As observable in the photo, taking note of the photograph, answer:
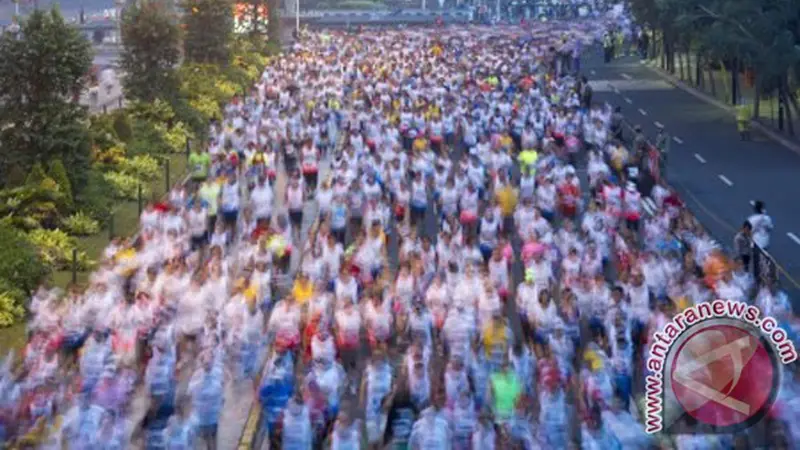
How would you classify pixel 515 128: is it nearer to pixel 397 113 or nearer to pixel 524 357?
pixel 397 113

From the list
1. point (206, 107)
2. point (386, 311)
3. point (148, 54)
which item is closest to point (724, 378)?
point (386, 311)

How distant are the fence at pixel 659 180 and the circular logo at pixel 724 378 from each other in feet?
24.5

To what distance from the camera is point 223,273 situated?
23.1 metres

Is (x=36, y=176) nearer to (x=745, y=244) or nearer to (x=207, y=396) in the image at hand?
(x=745, y=244)

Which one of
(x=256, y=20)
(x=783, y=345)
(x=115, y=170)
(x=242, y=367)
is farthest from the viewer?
(x=256, y=20)

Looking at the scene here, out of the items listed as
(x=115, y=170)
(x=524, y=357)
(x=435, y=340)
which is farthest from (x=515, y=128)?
(x=524, y=357)

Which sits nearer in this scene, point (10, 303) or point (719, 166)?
point (10, 303)

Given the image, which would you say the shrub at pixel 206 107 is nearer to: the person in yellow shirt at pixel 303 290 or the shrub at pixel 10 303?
the shrub at pixel 10 303

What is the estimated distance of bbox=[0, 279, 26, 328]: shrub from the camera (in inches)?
1003

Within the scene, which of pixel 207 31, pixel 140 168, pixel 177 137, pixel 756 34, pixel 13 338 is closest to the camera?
pixel 13 338

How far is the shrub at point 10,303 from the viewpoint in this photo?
1003 inches

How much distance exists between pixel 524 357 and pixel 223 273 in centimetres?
561

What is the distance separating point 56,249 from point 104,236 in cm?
341

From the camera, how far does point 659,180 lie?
115ft
